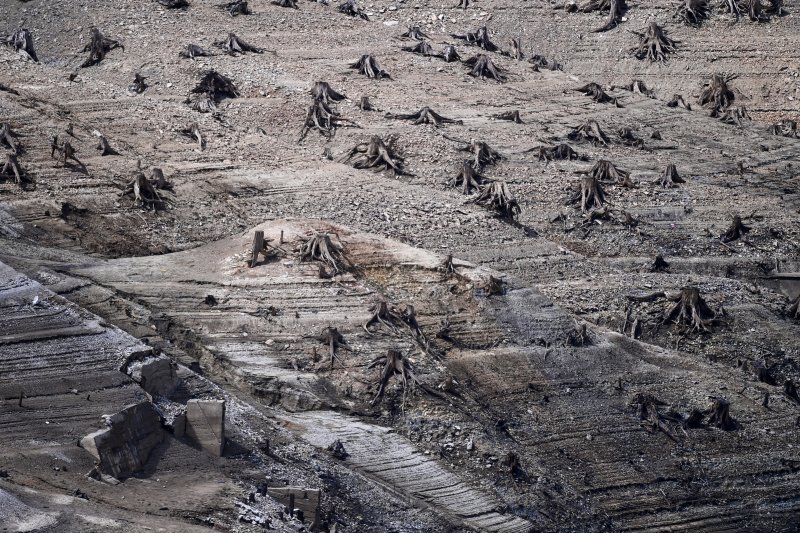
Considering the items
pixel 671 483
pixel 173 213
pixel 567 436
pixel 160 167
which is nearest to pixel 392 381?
→ pixel 567 436

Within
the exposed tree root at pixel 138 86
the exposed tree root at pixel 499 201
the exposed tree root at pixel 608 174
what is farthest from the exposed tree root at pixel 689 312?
the exposed tree root at pixel 138 86

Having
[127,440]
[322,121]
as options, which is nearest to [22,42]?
[322,121]

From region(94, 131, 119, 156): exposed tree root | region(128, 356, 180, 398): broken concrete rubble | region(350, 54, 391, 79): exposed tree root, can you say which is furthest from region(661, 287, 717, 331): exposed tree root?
region(350, 54, 391, 79): exposed tree root

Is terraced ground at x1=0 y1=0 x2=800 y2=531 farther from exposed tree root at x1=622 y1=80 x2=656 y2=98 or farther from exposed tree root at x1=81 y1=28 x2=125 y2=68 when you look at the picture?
exposed tree root at x1=622 y1=80 x2=656 y2=98

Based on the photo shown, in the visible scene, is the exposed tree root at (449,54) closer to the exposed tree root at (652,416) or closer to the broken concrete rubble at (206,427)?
the exposed tree root at (652,416)

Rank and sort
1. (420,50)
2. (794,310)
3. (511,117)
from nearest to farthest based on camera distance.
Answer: (794,310)
(511,117)
(420,50)

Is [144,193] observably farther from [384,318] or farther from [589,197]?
[589,197]
